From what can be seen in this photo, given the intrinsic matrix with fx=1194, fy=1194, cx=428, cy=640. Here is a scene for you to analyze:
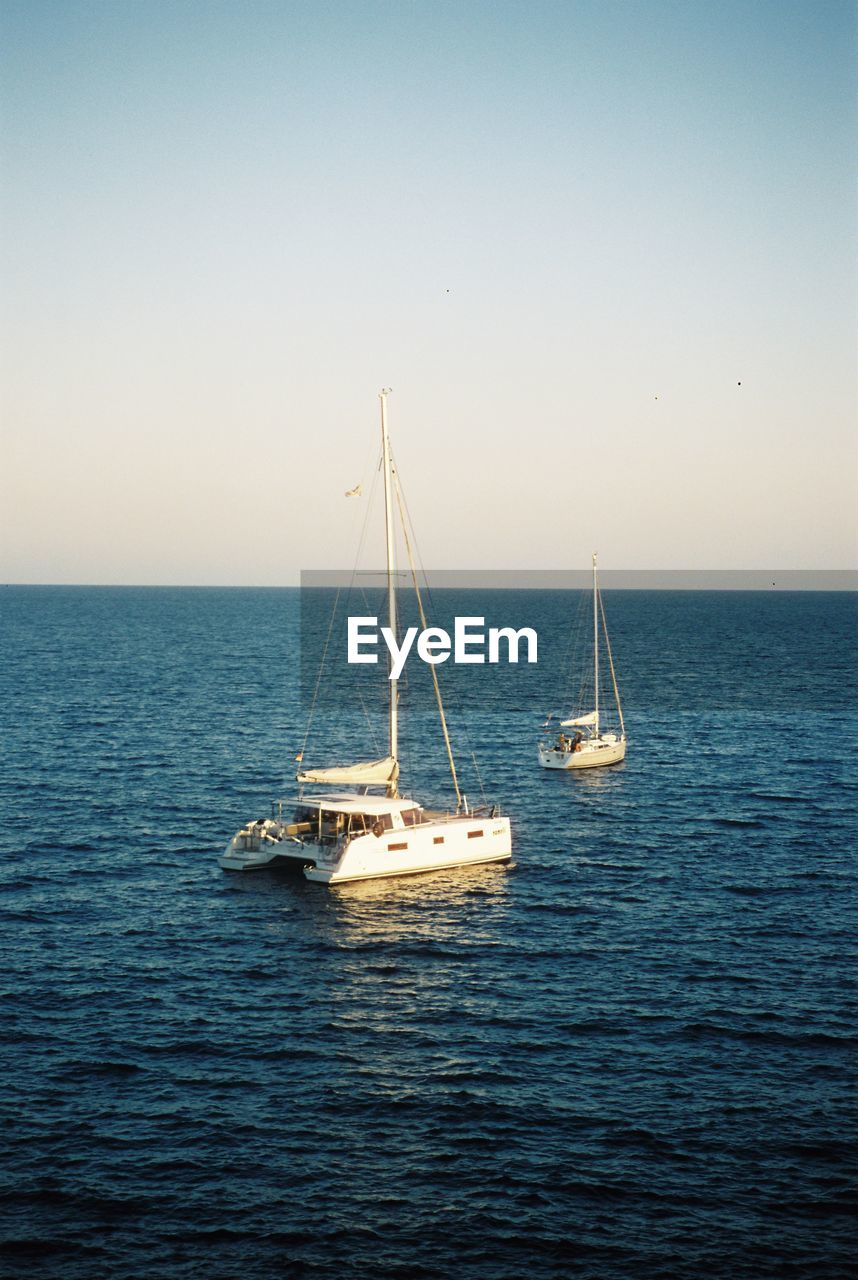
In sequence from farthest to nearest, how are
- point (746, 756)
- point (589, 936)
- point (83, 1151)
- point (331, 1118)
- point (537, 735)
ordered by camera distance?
point (537, 735)
point (746, 756)
point (589, 936)
point (331, 1118)
point (83, 1151)

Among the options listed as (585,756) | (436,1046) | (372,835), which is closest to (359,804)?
(372,835)

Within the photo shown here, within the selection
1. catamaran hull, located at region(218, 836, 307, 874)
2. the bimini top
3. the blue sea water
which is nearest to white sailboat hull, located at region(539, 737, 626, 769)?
the blue sea water

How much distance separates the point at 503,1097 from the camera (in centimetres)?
3628

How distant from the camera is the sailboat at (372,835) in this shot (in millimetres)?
57812

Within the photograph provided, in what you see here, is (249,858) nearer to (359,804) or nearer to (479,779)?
(359,804)

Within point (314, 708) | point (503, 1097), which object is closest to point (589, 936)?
point (503, 1097)

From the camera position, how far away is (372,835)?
57.9 metres

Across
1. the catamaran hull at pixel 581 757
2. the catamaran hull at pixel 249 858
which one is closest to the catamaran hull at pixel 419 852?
the catamaran hull at pixel 249 858

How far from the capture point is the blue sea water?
29266mm

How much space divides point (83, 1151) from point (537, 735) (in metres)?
75.8

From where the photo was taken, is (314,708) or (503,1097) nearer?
(503,1097)

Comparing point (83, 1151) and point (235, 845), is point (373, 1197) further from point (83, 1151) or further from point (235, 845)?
point (235, 845)

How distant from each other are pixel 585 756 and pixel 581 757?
12.7 inches

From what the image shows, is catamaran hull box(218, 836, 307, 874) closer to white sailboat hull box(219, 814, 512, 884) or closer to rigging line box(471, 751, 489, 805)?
white sailboat hull box(219, 814, 512, 884)
